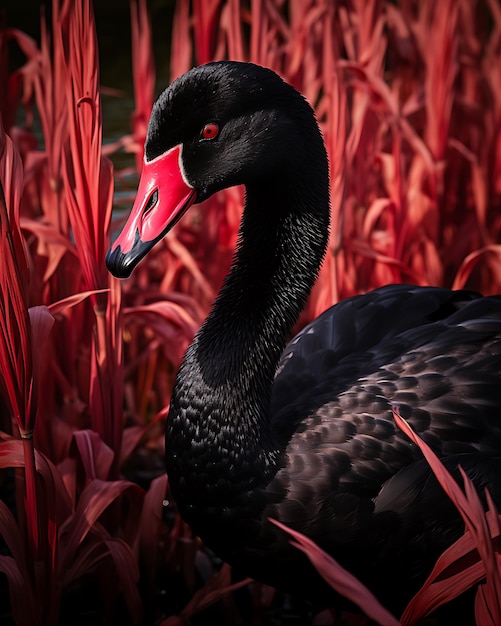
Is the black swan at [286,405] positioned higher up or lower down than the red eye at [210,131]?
lower down

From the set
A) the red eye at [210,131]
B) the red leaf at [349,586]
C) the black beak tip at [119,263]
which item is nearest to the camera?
the red leaf at [349,586]

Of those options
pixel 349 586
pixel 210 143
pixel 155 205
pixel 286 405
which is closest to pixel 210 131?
pixel 210 143

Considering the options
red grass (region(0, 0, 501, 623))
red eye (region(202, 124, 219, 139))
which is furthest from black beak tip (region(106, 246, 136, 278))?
red eye (region(202, 124, 219, 139))

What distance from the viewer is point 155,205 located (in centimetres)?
138

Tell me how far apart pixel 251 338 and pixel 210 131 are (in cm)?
36

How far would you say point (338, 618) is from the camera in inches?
70.3

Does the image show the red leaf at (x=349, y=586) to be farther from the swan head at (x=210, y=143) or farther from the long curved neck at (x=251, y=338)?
the swan head at (x=210, y=143)

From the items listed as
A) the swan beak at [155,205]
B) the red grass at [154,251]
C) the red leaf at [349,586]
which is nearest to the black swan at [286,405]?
the swan beak at [155,205]

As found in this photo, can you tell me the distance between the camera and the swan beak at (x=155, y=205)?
1.33m

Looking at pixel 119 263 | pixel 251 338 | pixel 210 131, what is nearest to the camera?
pixel 119 263

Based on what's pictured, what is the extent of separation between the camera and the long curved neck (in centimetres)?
150

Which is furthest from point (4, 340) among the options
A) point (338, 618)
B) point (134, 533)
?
point (338, 618)

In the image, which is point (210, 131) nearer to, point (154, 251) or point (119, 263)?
point (119, 263)

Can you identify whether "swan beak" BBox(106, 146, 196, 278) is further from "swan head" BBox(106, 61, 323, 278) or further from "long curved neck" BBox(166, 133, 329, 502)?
"long curved neck" BBox(166, 133, 329, 502)
